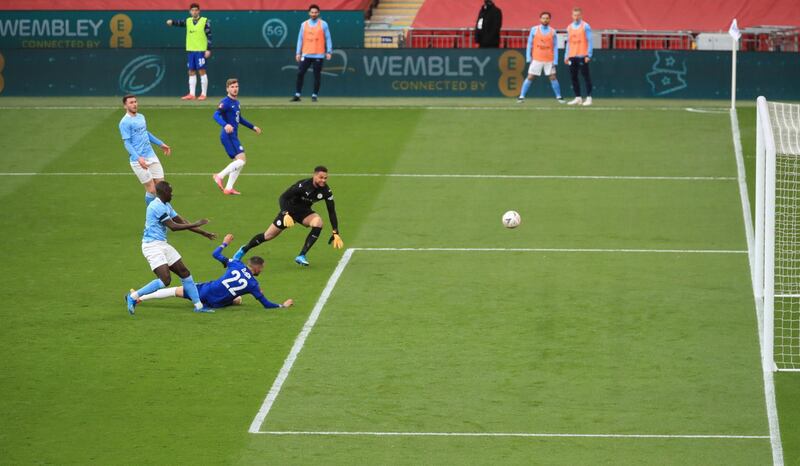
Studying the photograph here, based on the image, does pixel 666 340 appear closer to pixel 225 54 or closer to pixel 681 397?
pixel 681 397

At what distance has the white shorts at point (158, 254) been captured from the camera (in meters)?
18.7

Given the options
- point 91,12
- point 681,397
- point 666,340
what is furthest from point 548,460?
point 91,12

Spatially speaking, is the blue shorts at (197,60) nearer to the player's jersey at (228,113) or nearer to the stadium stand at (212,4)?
the stadium stand at (212,4)

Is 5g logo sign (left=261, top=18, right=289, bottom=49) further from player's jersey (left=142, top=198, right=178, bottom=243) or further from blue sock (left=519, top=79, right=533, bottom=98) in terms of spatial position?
player's jersey (left=142, top=198, right=178, bottom=243)

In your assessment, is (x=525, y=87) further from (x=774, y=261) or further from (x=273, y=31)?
(x=774, y=261)

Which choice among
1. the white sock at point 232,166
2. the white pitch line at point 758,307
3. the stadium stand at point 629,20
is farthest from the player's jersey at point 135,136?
the stadium stand at point 629,20

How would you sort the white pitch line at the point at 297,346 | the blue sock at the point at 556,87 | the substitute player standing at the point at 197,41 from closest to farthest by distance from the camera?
the white pitch line at the point at 297,346, the substitute player standing at the point at 197,41, the blue sock at the point at 556,87

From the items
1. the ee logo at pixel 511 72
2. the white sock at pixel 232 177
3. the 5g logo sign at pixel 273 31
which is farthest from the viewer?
the 5g logo sign at pixel 273 31

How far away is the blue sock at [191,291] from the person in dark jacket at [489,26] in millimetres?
21135

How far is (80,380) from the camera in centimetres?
1666

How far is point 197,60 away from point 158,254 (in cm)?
1952

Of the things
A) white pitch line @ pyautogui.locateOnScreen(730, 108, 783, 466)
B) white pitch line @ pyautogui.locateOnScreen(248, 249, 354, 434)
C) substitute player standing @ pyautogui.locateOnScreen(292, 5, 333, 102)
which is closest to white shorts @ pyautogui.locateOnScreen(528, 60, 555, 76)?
white pitch line @ pyautogui.locateOnScreen(730, 108, 783, 466)

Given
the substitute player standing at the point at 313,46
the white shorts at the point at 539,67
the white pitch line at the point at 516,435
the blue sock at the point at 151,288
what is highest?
the substitute player standing at the point at 313,46

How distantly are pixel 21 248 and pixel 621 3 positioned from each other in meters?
26.5
